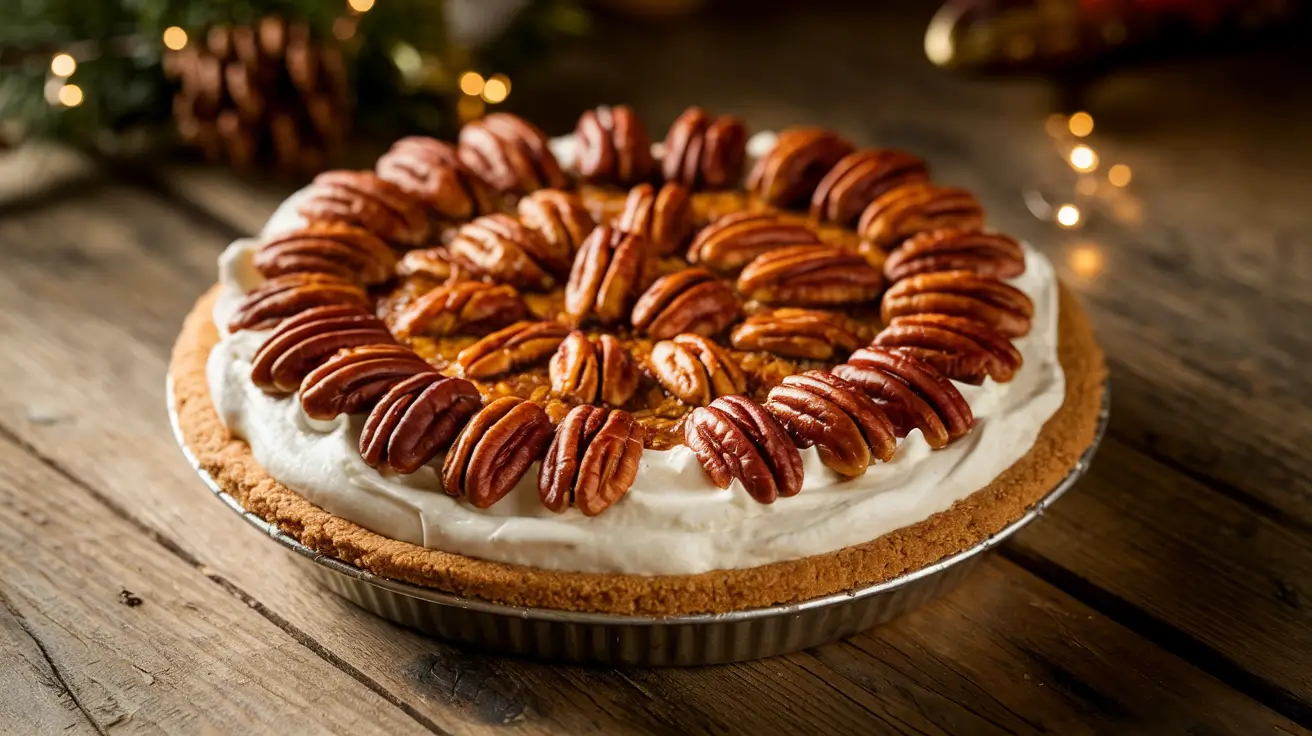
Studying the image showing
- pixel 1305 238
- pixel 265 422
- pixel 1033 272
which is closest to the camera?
→ pixel 265 422

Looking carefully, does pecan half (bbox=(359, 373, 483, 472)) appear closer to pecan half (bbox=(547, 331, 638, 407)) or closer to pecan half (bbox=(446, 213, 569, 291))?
pecan half (bbox=(547, 331, 638, 407))

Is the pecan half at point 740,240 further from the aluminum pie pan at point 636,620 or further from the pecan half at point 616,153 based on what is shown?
the aluminum pie pan at point 636,620

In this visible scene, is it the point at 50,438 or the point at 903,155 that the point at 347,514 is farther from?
the point at 903,155

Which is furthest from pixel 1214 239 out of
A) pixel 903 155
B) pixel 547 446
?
pixel 547 446

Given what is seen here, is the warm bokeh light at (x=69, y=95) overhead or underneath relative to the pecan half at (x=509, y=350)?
underneath

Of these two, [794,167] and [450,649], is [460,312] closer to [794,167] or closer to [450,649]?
[450,649]

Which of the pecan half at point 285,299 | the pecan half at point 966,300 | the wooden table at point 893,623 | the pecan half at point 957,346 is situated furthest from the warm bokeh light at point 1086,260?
the pecan half at point 285,299

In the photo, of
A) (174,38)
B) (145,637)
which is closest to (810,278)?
(145,637)
